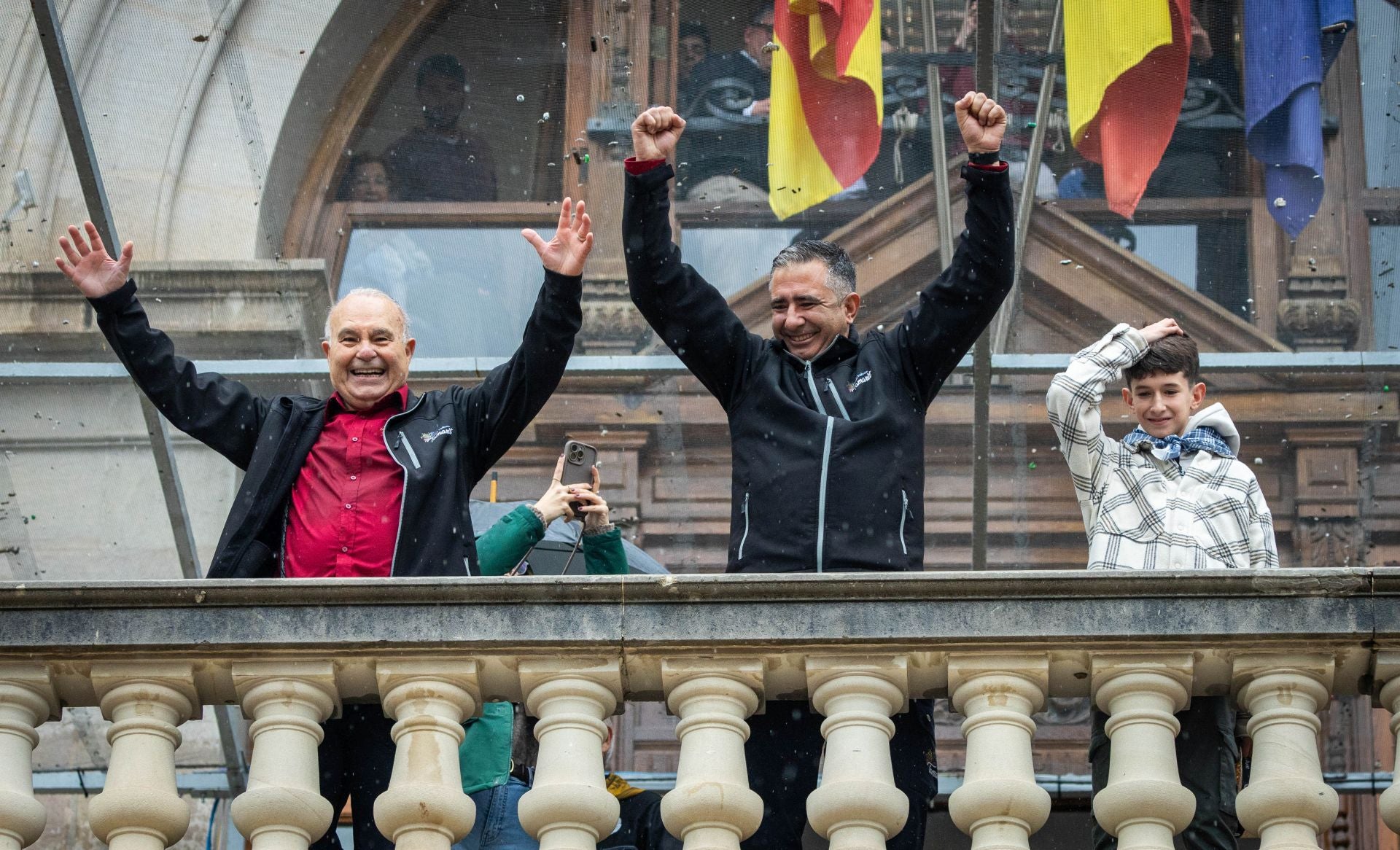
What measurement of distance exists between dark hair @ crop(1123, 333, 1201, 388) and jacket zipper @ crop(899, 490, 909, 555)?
72cm

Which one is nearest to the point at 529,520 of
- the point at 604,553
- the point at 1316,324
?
the point at 604,553

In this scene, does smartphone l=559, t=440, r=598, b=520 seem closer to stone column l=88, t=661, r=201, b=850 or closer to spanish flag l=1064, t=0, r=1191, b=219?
stone column l=88, t=661, r=201, b=850

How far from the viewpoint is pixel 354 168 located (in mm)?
7648

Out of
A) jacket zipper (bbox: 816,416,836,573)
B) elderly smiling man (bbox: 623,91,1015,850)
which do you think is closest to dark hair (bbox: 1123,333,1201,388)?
elderly smiling man (bbox: 623,91,1015,850)

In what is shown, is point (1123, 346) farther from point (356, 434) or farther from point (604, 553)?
point (356, 434)

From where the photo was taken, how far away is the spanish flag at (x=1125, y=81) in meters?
6.62

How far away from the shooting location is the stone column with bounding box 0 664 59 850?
12.5ft

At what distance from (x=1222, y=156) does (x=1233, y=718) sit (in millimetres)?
3167

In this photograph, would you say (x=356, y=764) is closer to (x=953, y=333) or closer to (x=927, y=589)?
(x=927, y=589)

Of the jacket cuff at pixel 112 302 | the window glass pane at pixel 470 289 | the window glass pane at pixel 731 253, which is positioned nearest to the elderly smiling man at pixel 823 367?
the jacket cuff at pixel 112 302

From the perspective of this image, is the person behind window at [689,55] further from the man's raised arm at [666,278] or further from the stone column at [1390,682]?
the stone column at [1390,682]

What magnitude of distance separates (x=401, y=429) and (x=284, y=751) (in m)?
0.89

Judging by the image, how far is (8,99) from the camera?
22.8 feet

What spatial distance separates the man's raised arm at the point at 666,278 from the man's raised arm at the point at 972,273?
36 cm
